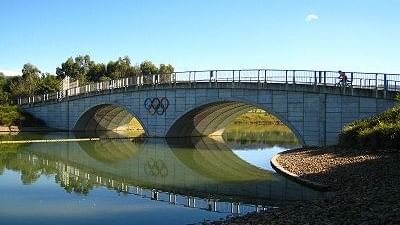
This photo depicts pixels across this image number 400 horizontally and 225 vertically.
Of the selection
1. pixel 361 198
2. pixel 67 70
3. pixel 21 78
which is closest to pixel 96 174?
pixel 361 198

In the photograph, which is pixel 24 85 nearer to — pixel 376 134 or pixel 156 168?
pixel 156 168

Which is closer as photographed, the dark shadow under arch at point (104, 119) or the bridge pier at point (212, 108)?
the bridge pier at point (212, 108)

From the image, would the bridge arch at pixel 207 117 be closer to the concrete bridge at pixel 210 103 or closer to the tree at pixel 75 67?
the concrete bridge at pixel 210 103

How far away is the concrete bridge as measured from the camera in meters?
35.7

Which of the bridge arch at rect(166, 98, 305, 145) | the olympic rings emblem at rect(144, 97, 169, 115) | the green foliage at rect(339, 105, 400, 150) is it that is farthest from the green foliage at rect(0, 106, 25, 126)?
the green foliage at rect(339, 105, 400, 150)

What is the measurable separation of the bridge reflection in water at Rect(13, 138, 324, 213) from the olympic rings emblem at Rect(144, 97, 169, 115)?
7116 millimetres

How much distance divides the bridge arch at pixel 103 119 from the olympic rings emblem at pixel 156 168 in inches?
1118

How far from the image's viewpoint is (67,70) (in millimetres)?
115500

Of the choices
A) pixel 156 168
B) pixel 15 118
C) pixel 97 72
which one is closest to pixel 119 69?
pixel 97 72

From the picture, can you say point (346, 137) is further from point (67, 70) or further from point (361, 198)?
point (67, 70)

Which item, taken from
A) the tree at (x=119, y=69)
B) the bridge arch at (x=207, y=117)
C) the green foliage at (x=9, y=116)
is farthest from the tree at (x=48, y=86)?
the bridge arch at (x=207, y=117)

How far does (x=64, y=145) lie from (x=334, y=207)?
3367 centimetres

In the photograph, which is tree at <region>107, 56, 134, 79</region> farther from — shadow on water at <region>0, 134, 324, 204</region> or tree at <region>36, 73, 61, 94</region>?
shadow on water at <region>0, 134, 324, 204</region>

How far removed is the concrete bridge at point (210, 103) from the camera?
117 ft
